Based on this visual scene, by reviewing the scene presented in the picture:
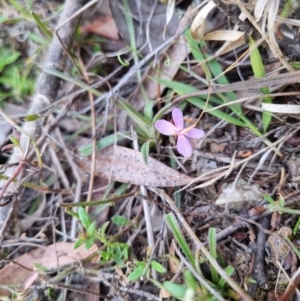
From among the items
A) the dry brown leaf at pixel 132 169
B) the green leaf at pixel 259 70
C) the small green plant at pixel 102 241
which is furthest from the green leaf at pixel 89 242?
the green leaf at pixel 259 70

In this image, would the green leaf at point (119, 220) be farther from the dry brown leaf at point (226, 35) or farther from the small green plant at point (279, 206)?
the dry brown leaf at point (226, 35)

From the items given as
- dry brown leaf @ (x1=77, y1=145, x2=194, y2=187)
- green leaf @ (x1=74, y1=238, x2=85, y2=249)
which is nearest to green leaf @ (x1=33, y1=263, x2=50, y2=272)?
green leaf @ (x1=74, y1=238, x2=85, y2=249)

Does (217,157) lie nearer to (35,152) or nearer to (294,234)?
(294,234)

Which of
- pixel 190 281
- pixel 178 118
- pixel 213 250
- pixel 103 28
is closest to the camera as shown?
pixel 190 281

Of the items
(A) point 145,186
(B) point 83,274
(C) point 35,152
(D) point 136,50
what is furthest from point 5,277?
(D) point 136,50

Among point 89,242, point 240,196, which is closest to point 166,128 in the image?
point 240,196

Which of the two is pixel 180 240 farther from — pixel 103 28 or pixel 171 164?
pixel 103 28
